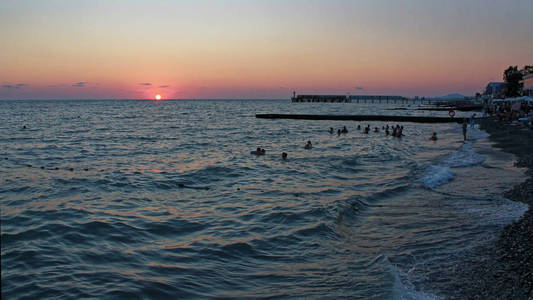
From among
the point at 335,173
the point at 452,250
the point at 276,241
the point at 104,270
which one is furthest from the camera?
the point at 335,173

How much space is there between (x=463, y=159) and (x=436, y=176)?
5.79m

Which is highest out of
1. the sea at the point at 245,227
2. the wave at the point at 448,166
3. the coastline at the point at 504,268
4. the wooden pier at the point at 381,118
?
the wooden pier at the point at 381,118

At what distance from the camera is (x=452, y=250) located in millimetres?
7762

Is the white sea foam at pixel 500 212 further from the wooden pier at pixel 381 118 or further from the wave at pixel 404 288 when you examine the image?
the wooden pier at pixel 381 118

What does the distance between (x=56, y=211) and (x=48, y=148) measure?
55.4 ft

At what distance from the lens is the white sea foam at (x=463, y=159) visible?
18.5 meters

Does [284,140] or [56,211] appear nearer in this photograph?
[56,211]

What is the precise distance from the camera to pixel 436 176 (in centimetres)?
1538

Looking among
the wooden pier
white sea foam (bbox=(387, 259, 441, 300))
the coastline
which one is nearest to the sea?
white sea foam (bbox=(387, 259, 441, 300))

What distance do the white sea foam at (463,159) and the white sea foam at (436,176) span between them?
163 cm

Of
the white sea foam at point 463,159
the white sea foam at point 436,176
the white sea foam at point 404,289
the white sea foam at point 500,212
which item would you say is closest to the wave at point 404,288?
the white sea foam at point 404,289

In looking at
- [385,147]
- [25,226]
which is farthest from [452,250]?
[385,147]

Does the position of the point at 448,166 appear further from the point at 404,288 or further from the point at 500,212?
the point at 404,288

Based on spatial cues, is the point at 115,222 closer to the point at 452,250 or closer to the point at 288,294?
the point at 288,294
